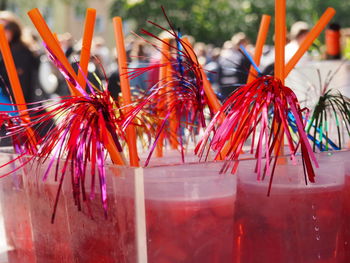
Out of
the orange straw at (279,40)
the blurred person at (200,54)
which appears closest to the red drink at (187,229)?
the orange straw at (279,40)

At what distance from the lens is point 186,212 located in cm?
50

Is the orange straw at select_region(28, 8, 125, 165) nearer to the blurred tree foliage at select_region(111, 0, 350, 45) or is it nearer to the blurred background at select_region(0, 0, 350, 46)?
the blurred background at select_region(0, 0, 350, 46)

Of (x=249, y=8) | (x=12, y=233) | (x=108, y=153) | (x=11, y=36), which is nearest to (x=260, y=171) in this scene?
(x=108, y=153)

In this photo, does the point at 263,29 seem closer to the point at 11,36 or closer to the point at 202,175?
the point at 202,175

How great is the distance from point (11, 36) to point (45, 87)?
28.0 inches

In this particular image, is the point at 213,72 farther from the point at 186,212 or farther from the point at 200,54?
the point at 200,54

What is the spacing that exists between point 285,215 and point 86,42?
0.24m

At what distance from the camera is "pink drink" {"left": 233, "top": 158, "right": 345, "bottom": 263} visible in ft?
1.78

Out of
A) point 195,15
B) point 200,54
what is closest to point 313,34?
point 200,54

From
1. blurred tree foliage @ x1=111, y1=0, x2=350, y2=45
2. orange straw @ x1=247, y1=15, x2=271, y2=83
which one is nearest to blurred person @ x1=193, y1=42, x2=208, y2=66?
orange straw @ x1=247, y1=15, x2=271, y2=83

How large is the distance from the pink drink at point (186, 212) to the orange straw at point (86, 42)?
0.43 ft

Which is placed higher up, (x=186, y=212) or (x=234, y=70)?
(x=234, y=70)

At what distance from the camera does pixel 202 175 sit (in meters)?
0.50

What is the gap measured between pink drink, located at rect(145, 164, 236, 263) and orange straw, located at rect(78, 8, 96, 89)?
0.13 metres
